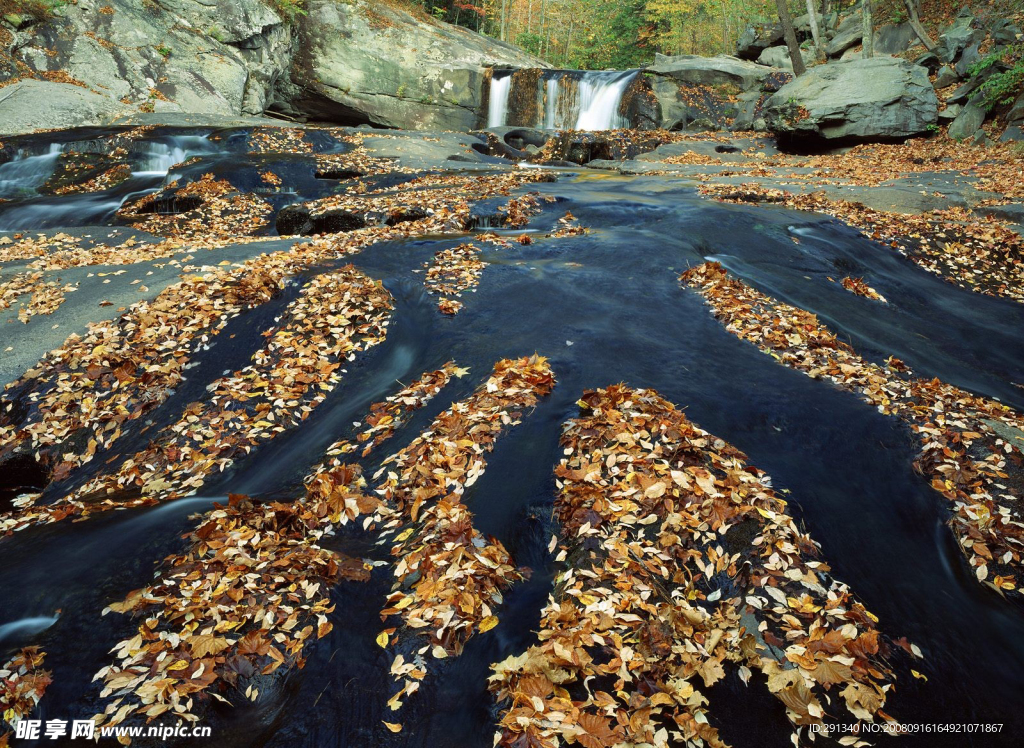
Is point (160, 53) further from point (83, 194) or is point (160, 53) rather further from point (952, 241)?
point (952, 241)

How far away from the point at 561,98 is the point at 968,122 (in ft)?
53.7

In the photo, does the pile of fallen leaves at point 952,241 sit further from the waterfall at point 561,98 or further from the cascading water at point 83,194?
the waterfall at point 561,98

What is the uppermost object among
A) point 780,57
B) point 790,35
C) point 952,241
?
point 780,57

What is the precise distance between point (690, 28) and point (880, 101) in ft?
87.5

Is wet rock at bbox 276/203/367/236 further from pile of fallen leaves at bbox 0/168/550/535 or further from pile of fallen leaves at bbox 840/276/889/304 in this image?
pile of fallen leaves at bbox 840/276/889/304

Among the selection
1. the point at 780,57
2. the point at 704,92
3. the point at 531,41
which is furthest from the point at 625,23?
the point at 704,92

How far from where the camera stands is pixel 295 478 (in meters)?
4.73

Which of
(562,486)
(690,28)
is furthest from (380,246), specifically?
(690,28)

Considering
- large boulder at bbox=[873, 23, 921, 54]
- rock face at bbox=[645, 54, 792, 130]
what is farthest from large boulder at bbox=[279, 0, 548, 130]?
large boulder at bbox=[873, 23, 921, 54]

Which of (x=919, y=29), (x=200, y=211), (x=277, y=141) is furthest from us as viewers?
(x=919, y=29)

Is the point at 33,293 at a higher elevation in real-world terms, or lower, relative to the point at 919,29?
lower

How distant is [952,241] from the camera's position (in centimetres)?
1089

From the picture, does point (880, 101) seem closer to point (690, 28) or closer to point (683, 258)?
point (683, 258)

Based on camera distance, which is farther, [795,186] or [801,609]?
[795,186]
